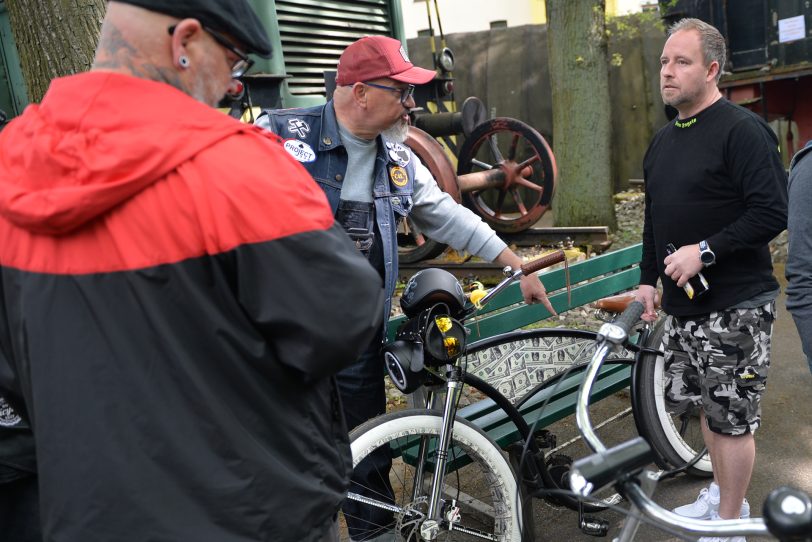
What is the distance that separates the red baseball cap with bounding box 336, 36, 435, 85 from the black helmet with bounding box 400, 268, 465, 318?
0.69 m

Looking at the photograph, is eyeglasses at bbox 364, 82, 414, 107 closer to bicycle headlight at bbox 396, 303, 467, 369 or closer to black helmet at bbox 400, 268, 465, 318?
black helmet at bbox 400, 268, 465, 318

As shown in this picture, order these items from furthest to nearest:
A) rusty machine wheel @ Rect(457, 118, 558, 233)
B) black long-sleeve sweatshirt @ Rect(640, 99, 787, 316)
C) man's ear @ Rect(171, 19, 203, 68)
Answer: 1. rusty machine wheel @ Rect(457, 118, 558, 233)
2. black long-sleeve sweatshirt @ Rect(640, 99, 787, 316)
3. man's ear @ Rect(171, 19, 203, 68)

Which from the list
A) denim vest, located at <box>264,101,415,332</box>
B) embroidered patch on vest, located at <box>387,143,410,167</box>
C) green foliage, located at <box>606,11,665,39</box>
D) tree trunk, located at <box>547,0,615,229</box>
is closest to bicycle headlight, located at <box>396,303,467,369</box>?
denim vest, located at <box>264,101,415,332</box>

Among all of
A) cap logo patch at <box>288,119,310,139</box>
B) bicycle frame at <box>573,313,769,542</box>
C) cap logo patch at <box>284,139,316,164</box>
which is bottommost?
bicycle frame at <box>573,313,769,542</box>

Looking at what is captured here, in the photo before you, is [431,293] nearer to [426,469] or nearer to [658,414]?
[426,469]

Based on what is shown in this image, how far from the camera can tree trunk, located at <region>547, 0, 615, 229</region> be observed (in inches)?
291

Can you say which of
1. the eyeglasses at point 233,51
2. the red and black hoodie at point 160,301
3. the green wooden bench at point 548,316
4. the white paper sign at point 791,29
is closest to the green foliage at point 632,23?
the white paper sign at point 791,29

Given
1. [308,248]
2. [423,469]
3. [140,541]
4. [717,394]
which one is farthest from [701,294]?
[140,541]

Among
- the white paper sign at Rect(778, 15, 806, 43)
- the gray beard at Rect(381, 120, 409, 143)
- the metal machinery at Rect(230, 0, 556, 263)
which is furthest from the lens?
the white paper sign at Rect(778, 15, 806, 43)

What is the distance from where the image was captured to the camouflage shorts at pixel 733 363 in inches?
102

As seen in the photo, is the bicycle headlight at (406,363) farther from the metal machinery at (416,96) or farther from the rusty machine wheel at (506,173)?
the rusty machine wheel at (506,173)

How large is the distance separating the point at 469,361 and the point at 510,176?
455cm

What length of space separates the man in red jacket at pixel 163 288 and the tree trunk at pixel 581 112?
261 inches

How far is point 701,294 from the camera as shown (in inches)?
104
